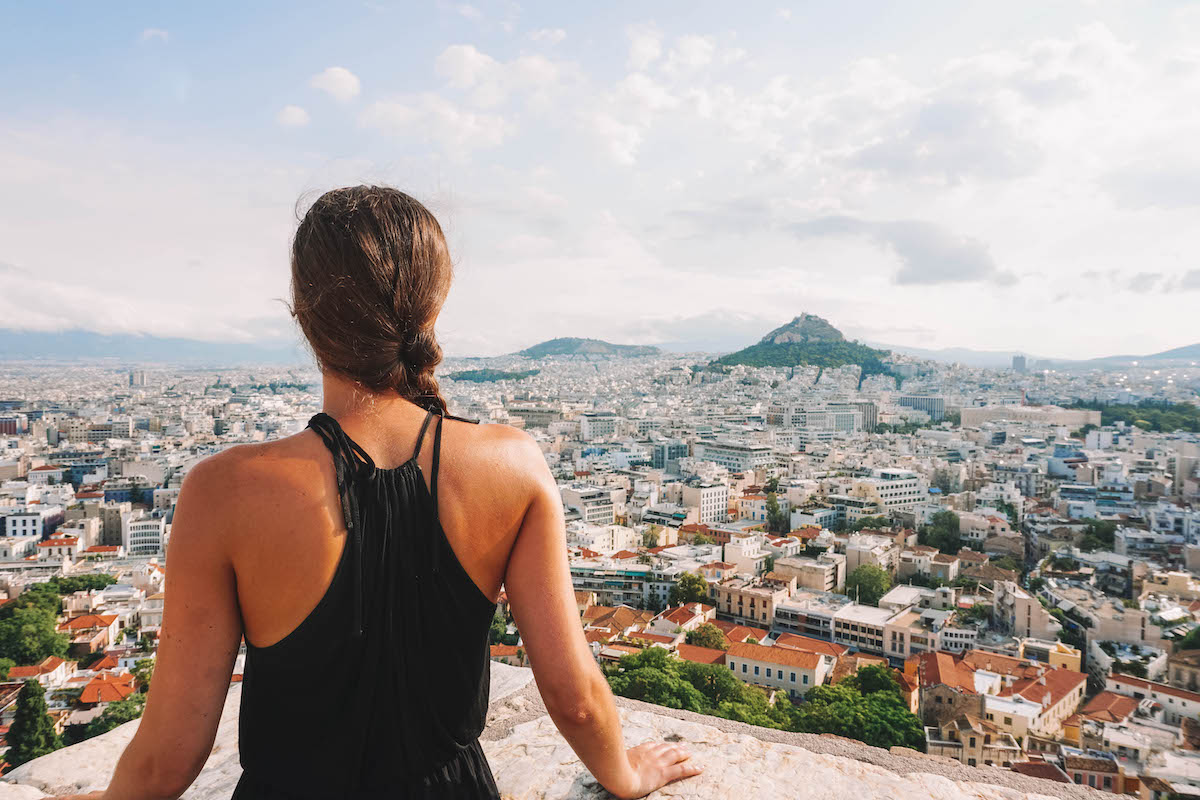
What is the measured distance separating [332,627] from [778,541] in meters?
15.0

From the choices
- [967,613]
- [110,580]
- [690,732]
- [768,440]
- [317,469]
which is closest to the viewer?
[317,469]

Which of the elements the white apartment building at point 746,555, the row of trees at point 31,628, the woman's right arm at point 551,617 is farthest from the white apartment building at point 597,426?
the woman's right arm at point 551,617

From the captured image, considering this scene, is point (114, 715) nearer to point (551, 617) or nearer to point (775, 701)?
point (775, 701)

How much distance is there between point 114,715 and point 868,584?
10.1 metres

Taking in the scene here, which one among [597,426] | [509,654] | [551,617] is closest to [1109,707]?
[509,654]

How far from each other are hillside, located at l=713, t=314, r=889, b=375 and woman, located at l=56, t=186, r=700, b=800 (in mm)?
51672

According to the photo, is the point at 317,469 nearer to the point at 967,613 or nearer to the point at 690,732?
the point at 690,732

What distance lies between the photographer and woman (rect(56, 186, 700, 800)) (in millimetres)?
536

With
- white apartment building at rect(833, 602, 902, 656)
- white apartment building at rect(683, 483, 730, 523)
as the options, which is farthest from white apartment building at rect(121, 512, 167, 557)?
white apartment building at rect(833, 602, 902, 656)

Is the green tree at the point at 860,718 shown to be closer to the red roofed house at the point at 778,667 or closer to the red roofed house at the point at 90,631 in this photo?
the red roofed house at the point at 778,667

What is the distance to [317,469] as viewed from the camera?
54 cm

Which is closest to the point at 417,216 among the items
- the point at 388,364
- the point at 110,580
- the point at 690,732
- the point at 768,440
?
the point at 388,364

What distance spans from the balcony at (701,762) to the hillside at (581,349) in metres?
89.0

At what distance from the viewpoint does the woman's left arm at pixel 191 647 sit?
20.2 inches
